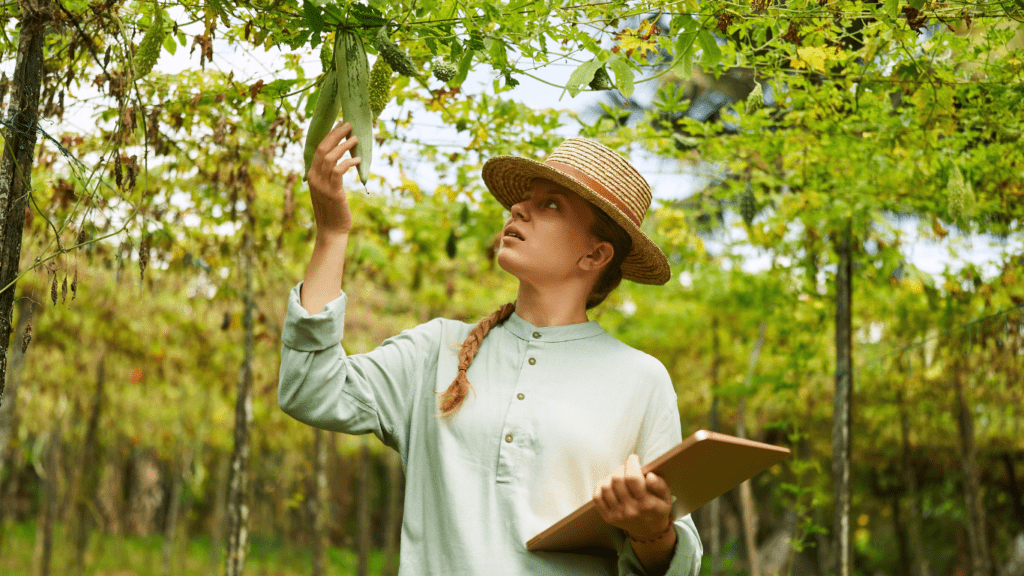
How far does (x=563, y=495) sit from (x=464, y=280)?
25.2ft

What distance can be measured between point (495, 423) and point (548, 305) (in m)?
0.39

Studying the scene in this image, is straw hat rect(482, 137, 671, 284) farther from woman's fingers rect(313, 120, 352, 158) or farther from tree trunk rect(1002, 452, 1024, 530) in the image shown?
tree trunk rect(1002, 452, 1024, 530)

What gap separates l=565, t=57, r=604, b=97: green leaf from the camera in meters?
2.18

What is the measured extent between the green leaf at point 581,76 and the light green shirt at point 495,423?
0.63 m

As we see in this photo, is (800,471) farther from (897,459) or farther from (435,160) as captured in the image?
(897,459)

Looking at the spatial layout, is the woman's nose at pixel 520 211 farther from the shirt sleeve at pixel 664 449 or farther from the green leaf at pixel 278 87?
the green leaf at pixel 278 87

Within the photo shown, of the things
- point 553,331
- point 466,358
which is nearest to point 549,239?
point 553,331

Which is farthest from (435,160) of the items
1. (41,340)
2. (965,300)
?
(41,340)

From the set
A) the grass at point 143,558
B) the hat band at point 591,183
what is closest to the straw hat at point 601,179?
the hat band at point 591,183

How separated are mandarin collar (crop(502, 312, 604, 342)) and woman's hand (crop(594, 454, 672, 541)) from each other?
23.3 inches

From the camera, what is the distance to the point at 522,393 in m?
2.01

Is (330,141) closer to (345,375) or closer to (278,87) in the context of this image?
(345,375)

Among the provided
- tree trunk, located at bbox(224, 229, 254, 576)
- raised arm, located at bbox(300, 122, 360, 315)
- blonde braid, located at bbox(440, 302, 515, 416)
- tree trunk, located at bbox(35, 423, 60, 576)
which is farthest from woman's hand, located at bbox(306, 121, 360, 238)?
tree trunk, located at bbox(35, 423, 60, 576)

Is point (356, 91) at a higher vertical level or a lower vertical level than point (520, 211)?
higher
